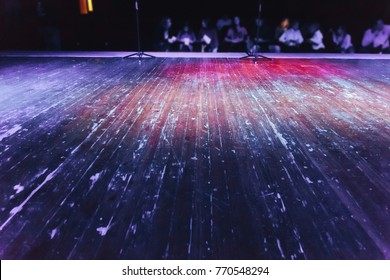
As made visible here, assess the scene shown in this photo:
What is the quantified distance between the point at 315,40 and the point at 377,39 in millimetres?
1411

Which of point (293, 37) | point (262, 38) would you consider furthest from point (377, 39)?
point (262, 38)

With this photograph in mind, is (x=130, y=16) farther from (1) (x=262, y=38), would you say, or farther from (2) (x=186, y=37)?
(1) (x=262, y=38)

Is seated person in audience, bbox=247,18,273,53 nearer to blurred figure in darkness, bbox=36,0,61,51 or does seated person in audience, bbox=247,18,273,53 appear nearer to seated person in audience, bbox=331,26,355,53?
seated person in audience, bbox=331,26,355,53

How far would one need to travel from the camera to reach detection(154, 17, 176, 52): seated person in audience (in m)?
6.89

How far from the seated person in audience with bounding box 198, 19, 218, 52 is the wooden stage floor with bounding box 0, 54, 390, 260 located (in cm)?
334

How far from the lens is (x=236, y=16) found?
23.1 ft

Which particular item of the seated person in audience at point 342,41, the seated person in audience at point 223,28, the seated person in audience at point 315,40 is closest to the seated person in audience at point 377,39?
the seated person in audience at point 342,41

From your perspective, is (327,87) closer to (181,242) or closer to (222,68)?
(222,68)

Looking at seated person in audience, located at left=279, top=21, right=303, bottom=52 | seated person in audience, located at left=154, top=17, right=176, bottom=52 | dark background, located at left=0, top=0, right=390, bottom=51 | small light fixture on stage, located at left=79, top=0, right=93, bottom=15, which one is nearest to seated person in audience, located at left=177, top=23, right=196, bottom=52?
seated person in audience, located at left=154, top=17, right=176, bottom=52

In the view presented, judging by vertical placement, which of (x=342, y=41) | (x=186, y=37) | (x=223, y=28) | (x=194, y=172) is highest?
(x=223, y=28)

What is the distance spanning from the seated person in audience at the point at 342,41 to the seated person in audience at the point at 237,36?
211 centimetres

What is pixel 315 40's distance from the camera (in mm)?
6844
